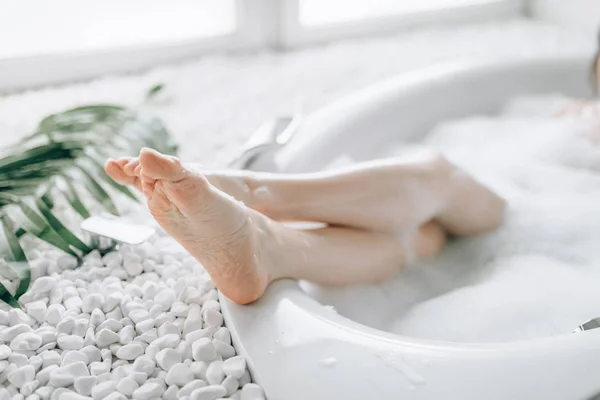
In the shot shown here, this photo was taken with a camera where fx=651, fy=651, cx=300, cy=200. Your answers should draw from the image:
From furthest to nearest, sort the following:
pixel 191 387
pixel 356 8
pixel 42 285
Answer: pixel 356 8, pixel 42 285, pixel 191 387

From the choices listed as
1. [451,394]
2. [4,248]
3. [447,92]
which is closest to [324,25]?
[447,92]

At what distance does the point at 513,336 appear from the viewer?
1.04 meters

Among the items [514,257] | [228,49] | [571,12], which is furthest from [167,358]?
[571,12]

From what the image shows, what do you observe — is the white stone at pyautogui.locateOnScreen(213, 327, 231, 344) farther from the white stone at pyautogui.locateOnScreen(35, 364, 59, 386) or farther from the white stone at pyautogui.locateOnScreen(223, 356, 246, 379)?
the white stone at pyautogui.locateOnScreen(35, 364, 59, 386)

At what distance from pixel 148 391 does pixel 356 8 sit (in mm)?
2310

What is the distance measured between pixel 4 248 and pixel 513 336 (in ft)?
2.83

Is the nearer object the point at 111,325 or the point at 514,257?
the point at 111,325

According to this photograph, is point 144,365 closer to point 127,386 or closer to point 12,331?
point 127,386

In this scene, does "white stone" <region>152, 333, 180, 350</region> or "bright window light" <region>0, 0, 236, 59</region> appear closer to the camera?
"white stone" <region>152, 333, 180, 350</region>

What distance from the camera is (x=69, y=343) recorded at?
984 mm

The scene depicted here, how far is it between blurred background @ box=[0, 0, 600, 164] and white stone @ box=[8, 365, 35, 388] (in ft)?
2.76

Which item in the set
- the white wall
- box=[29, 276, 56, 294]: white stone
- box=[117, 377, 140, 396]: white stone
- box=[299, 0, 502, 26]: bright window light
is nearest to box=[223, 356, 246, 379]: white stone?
box=[117, 377, 140, 396]: white stone

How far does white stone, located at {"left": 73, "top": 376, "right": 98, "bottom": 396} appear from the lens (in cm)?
90

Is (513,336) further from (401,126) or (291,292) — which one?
(401,126)
